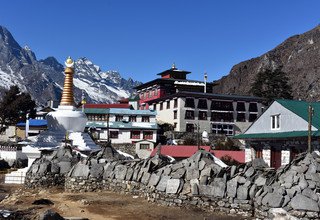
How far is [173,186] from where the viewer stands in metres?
20.4

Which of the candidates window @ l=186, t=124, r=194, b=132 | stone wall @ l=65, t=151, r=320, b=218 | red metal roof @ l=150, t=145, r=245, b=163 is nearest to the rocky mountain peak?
window @ l=186, t=124, r=194, b=132

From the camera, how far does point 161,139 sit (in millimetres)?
70312

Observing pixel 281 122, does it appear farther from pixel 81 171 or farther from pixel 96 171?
pixel 81 171

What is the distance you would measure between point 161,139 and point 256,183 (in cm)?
5256

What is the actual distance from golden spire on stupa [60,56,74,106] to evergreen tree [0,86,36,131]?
59.1 feet

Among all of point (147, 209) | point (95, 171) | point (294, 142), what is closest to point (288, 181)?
point (147, 209)

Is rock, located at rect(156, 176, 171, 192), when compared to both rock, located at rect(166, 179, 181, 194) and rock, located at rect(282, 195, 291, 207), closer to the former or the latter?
rock, located at rect(166, 179, 181, 194)

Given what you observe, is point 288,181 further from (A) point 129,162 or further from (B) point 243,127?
(B) point 243,127

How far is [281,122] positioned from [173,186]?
22188mm

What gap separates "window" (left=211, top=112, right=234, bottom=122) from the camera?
74438mm

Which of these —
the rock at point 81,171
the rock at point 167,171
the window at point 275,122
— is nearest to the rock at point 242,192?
the rock at point 167,171

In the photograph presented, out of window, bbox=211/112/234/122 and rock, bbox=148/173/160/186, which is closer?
rock, bbox=148/173/160/186

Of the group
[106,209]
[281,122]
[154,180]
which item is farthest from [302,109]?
[106,209]

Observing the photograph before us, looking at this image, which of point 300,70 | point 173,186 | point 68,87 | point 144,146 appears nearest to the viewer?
point 173,186
